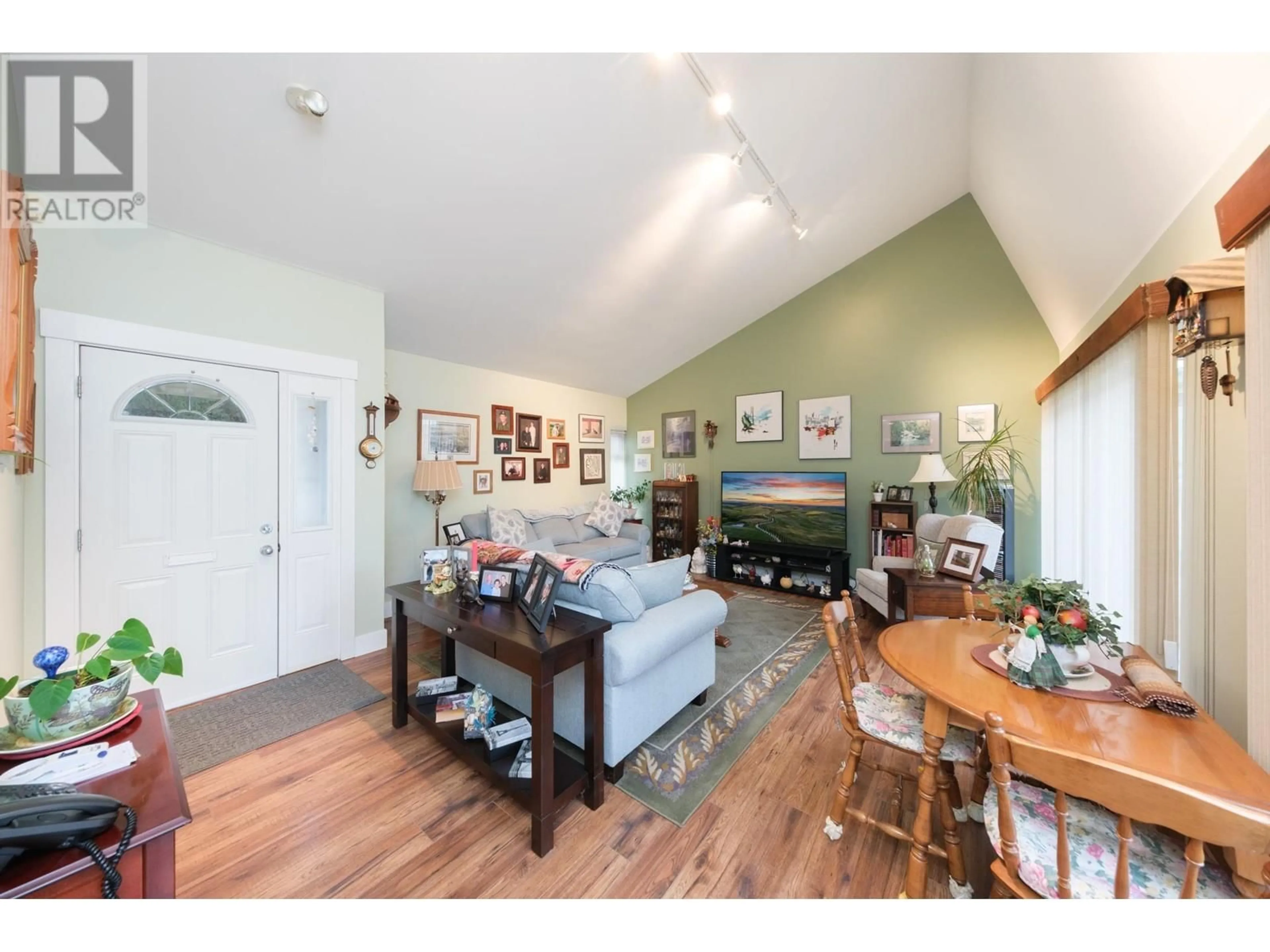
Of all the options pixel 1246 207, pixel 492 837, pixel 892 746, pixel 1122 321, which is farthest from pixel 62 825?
pixel 1122 321

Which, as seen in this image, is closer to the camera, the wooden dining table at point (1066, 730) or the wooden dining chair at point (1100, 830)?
the wooden dining chair at point (1100, 830)

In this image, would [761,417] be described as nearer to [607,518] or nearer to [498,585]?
[607,518]

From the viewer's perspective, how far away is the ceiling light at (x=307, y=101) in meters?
1.99

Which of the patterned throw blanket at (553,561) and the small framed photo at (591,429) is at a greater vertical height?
the small framed photo at (591,429)

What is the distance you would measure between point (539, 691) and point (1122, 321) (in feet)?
9.28

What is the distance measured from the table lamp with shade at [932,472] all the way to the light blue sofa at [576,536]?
9.72 ft

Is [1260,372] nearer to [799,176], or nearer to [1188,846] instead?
[1188,846]

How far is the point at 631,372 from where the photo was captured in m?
5.95

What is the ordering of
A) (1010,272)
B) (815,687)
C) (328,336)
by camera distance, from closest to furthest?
(815,687), (328,336), (1010,272)

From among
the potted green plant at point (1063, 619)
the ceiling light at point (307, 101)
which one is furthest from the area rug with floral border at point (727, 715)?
the ceiling light at point (307, 101)

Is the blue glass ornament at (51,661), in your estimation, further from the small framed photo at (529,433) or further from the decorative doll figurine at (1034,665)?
the small framed photo at (529,433)
